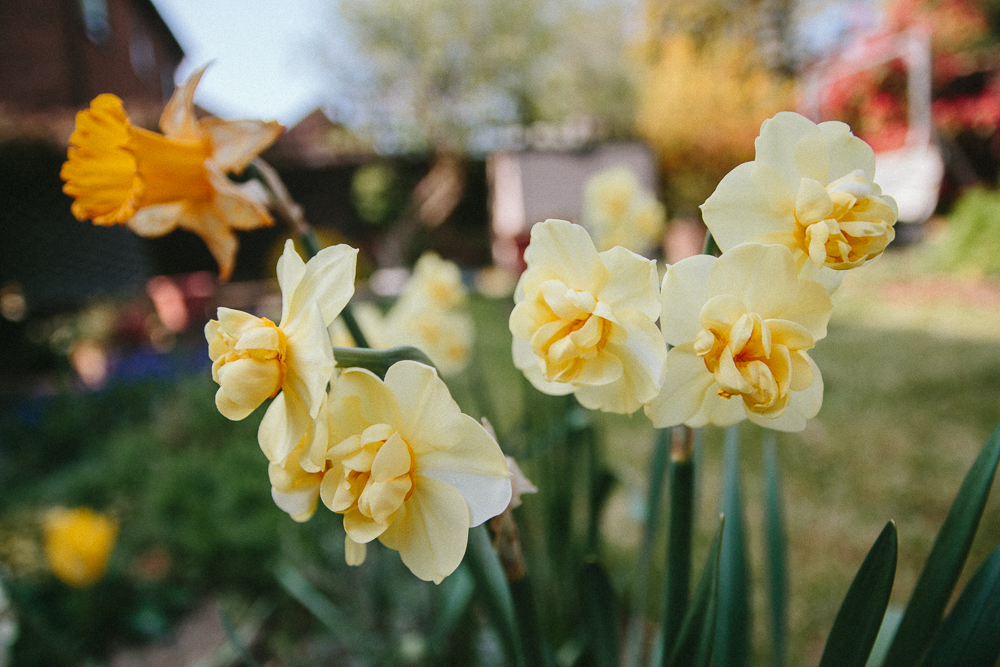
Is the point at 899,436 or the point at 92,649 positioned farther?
the point at 899,436

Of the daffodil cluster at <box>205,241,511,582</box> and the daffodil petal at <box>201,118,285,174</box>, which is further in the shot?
the daffodil petal at <box>201,118,285,174</box>

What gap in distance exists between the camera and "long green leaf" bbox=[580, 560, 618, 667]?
57 centimetres

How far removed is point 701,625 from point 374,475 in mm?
339

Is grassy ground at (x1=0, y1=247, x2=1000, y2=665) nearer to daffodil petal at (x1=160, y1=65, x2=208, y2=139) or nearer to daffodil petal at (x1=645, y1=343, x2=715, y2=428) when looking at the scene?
daffodil petal at (x1=645, y1=343, x2=715, y2=428)

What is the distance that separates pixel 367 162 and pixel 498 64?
3587 mm

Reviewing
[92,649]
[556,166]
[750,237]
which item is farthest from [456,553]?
[556,166]

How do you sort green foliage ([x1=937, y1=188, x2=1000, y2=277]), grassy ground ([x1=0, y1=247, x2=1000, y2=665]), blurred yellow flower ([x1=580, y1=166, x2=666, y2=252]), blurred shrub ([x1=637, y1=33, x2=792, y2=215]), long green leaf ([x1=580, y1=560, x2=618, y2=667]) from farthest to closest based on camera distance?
blurred shrub ([x1=637, y1=33, x2=792, y2=215]) < green foliage ([x1=937, y1=188, x2=1000, y2=277]) < blurred yellow flower ([x1=580, y1=166, x2=666, y2=252]) < grassy ground ([x1=0, y1=247, x2=1000, y2=665]) < long green leaf ([x1=580, y1=560, x2=618, y2=667])

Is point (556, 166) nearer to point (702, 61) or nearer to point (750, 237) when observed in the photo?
point (702, 61)

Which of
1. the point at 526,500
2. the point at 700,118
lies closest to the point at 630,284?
the point at 526,500

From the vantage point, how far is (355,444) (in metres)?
0.37

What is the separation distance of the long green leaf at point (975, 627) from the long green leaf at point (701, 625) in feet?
0.61

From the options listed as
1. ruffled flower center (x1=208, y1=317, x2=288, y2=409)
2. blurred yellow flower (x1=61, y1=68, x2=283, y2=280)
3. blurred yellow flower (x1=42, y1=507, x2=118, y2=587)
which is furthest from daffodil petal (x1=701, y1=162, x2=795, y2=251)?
blurred yellow flower (x1=42, y1=507, x2=118, y2=587)

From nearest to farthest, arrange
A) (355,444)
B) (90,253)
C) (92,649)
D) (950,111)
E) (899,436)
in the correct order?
1. (355,444)
2. (92,649)
3. (899,436)
4. (90,253)
5. (950,111)

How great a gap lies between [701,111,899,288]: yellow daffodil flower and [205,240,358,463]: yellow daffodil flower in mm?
278
